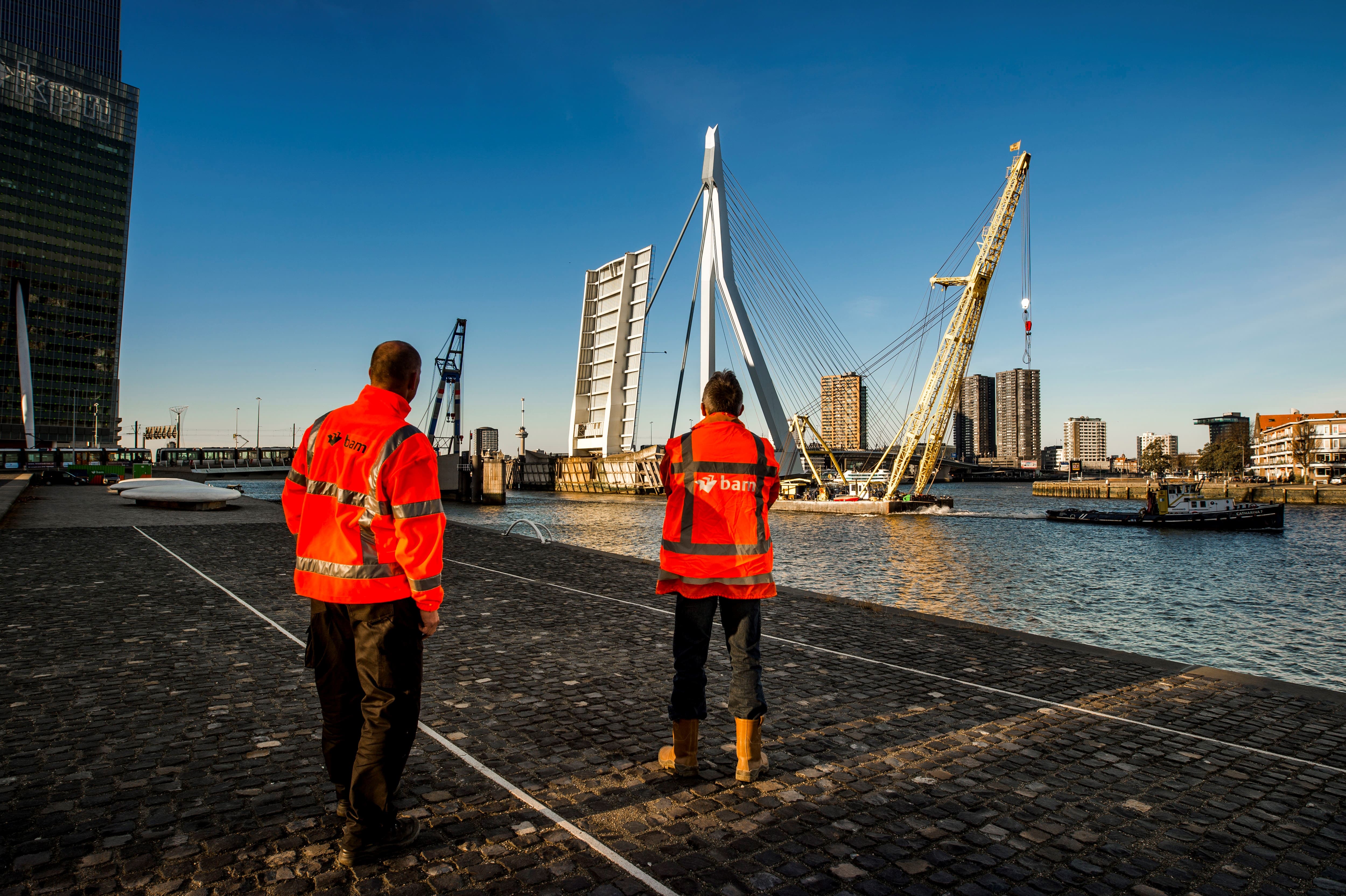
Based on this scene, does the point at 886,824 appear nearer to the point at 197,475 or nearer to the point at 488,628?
the point at 488,628

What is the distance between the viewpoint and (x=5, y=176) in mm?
111000

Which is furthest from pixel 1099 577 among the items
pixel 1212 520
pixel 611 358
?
pixel 611 358

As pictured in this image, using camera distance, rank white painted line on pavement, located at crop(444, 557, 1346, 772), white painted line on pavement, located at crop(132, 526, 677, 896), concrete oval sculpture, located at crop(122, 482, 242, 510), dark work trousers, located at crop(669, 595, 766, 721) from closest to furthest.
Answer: white painted line on pavement, located at crop(132, 526, 677, 896) < dark work trousers, located at crop(669, 595, 766, 721) < white painted line on pavement, located at crop(444, 557, 1346, 772) < concrete oval sculpture, located at crop(122, 482, 242, 510)

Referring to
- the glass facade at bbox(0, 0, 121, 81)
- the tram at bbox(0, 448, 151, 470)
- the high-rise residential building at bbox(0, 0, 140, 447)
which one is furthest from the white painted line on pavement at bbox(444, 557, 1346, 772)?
the glass facade at bbox(0, 0, 121, 81)

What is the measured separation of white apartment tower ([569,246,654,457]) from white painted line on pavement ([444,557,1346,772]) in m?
74.5

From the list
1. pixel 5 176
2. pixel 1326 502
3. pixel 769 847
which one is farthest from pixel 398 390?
pixel 5 176

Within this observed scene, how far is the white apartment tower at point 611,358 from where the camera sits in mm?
82062

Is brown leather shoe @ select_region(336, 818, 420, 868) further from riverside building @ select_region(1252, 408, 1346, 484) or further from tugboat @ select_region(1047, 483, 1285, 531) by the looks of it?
riverside building @ select_region(1252, 408, 1346, 484)

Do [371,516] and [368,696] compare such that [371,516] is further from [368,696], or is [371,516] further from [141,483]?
[141,483]

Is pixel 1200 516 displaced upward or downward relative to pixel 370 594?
downward

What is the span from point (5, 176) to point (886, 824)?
153m

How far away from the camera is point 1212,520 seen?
3981 cm

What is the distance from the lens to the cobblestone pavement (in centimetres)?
279

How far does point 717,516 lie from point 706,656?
2.21 feet
